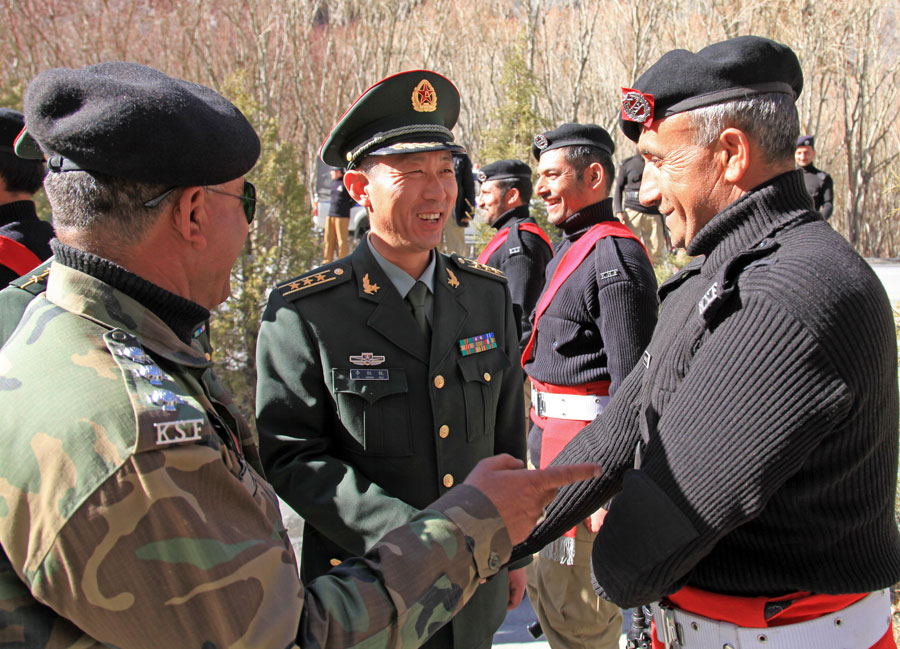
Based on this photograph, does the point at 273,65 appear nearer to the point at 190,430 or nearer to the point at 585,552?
the point at 585,552

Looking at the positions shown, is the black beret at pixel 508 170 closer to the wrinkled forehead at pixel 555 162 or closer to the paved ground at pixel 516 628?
the wrinkled forehead at pixel 555 162

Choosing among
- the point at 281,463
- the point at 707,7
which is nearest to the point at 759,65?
the point at 281,463

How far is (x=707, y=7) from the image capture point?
14953mm

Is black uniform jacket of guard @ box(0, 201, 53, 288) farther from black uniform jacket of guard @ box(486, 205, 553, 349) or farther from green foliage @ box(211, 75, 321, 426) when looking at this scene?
green foliage @ box(211, 75, 321, 426)

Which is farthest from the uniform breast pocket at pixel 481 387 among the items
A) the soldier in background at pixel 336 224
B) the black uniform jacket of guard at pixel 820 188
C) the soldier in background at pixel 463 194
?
the black uniform jacket of guard at pixel 820 188

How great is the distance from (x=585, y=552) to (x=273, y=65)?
15219 mm

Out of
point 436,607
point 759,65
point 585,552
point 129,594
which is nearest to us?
point 129,594

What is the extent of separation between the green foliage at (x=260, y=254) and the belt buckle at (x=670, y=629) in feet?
17.7

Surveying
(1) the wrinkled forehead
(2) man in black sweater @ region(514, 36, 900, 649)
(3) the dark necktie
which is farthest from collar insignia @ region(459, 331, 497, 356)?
(1) the wrinkled forehead

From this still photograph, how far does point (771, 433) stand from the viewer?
1297 mm

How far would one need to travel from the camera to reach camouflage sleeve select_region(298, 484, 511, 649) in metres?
1.18

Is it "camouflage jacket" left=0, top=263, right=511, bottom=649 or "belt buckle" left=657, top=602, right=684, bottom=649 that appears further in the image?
"belt buckle" left=657, top=602, right=684, bottom=649

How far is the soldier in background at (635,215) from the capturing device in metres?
9.45

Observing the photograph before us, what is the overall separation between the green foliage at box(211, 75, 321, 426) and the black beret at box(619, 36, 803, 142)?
5.46 m
